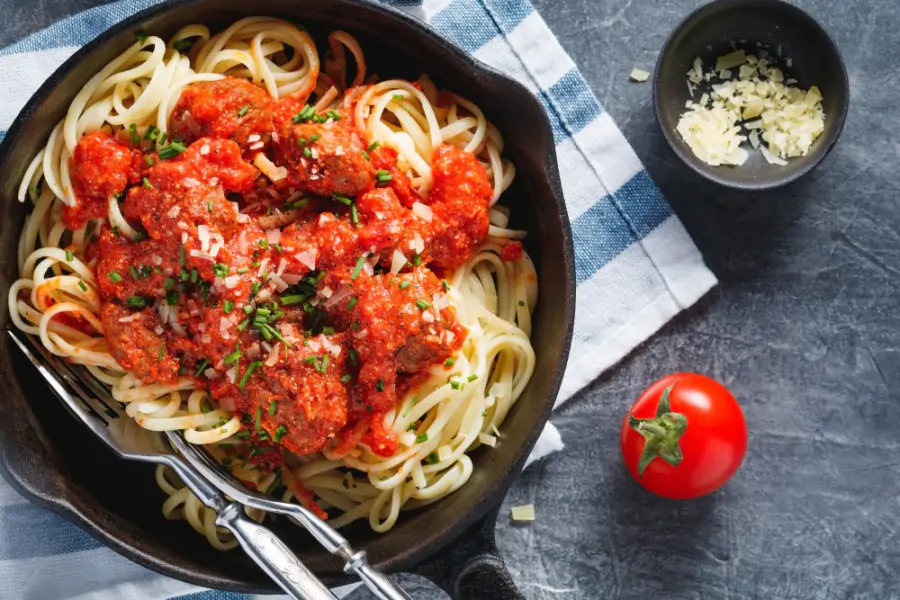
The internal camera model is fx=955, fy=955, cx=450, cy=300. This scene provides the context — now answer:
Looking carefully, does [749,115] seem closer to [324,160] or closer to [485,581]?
[324,160]

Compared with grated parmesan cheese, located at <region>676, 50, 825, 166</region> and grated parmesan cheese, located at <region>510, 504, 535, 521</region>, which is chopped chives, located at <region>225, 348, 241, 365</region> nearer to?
grated parmesan cheese, located at <region>510, 504, 535, 521</region>

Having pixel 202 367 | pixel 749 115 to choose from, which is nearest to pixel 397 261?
pixel 202 367

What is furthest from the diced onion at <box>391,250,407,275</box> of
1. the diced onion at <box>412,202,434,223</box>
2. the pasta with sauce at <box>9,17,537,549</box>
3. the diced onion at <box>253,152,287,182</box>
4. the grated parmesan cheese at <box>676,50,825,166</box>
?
the grated parmesan cheese at <box>676,50,825,166</box>

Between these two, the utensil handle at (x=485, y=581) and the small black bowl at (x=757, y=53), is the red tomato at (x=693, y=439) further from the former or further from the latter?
the small black bowl at (x=757, y=53)

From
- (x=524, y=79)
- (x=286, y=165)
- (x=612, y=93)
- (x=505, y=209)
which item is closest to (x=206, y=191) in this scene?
(x=286, y=165)

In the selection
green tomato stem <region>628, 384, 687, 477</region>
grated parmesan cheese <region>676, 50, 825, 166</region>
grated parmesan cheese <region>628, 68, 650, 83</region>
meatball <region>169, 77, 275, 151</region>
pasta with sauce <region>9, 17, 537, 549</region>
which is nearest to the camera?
pasta with sauce <region>9, 17, 537, 549</region>

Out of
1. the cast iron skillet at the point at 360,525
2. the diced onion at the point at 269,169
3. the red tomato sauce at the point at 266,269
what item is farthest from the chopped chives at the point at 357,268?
the cast iron skillet at the point at 360,525
